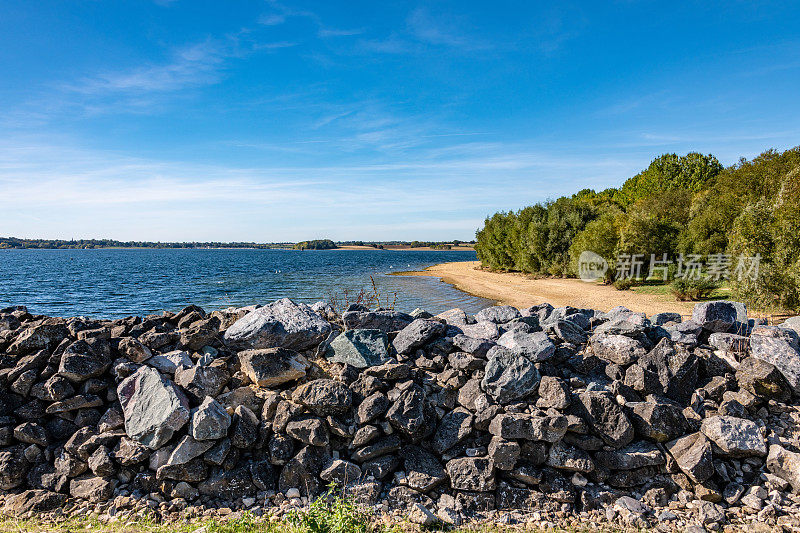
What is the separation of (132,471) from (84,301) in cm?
3380

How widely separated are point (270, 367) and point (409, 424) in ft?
6.80

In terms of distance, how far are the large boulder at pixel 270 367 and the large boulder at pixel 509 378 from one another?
8.51 ft

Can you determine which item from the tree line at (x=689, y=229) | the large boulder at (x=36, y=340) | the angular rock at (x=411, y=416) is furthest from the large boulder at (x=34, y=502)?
the tree line at (x=689, y=229)

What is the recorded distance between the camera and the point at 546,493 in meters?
4.92

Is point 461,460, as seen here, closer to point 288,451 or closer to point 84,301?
Answer: point 288,451

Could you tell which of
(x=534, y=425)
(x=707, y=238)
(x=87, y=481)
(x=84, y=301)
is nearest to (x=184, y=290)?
(x=84, y=301)

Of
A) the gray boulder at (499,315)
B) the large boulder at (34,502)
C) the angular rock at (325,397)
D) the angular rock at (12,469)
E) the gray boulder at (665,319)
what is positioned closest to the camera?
the large boulder at (34,502)

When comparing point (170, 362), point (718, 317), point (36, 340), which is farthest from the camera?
point (718, 317)

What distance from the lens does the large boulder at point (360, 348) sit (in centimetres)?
611

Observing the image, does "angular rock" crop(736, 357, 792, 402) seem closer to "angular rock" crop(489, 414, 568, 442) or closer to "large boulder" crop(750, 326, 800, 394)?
"large boulder" crop(750, 326, 800, 394)

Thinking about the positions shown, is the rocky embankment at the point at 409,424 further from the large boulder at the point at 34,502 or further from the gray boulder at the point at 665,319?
the gray boulder at the point at 665,319

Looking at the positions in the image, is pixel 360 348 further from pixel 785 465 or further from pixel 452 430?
pixel 785 465

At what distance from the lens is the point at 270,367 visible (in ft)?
18.9

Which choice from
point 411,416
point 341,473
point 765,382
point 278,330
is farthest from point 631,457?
point 278,330
